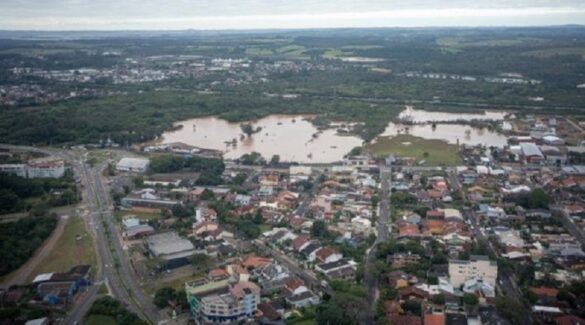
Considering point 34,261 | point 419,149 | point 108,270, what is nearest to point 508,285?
point 108,270

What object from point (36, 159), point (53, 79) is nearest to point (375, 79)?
point (53, 79)

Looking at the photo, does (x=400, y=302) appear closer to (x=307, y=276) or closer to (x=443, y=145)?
(x=307, y=276)

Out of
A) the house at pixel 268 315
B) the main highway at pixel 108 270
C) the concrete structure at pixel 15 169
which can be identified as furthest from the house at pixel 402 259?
the concrete structure at pixel 15 169

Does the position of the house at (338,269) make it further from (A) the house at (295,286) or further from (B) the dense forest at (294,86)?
(B) the dense forest at (294,86)

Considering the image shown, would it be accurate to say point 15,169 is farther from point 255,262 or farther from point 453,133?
point 453,133

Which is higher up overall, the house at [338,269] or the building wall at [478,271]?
the building wall at [478,271]

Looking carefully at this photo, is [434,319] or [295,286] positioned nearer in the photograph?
[434,319]
